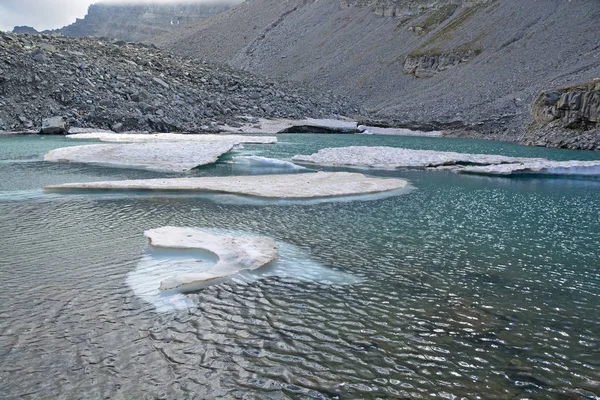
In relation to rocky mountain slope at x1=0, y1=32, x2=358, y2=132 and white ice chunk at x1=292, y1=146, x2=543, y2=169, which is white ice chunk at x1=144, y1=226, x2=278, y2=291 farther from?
rocky mountain slope at x1=0, y1=32, x2=358, y2=132

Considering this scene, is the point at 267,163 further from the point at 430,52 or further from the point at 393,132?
the point at 430,52

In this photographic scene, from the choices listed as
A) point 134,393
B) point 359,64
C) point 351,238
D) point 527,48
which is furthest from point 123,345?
point 359,64

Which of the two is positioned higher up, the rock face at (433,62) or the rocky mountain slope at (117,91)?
the rock face at (433,62)

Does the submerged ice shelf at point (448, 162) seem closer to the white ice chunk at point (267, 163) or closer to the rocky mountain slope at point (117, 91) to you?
the white ice chunk at point (267, 163)

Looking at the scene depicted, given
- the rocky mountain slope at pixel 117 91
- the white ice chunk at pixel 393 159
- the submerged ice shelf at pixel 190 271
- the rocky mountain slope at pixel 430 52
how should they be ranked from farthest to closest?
the rocky mountain slope at pixel 430 52, the rocky mountain slope at pixel 117 91, the white ice chunk at pixel 393 159, the submerged ice shelf at pixel 190 271

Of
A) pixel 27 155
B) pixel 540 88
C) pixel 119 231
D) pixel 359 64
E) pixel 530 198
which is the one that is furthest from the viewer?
pixel 359 64

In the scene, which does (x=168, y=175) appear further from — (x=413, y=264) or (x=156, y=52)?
(x=156, y=52)

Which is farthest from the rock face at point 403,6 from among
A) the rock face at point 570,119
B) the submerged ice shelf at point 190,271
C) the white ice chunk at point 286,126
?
the submerged ice shelf at point 190,271
